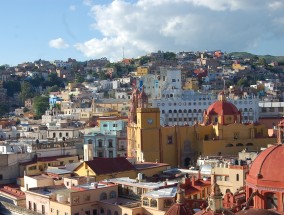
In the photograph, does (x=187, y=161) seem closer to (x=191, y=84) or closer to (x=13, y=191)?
(x=13, y=191)

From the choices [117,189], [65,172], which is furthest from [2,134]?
[117,189]

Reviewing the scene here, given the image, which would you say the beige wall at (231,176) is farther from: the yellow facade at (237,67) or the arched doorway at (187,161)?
the yellow facade at (237,67)

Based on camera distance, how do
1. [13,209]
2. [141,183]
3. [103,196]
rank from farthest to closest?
[13,209]
[141,183]
[103,196]

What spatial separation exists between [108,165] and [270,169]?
2071 cm

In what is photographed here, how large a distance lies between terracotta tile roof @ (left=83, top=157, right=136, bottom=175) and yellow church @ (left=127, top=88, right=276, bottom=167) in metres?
11.5

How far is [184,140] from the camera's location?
2312 inches

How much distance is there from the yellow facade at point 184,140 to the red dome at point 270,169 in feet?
102

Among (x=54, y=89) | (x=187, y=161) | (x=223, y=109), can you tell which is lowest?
(x=187, y=161)

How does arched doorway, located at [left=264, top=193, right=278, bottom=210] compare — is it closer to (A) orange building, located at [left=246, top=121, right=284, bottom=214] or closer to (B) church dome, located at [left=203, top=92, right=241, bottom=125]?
(A) orange building, located at [left=246, top=121, right=284, bottom=214]

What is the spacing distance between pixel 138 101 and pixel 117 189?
26.6 metres

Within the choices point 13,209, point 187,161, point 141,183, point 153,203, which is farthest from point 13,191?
point 187,161

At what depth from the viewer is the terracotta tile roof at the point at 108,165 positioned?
42787 mm

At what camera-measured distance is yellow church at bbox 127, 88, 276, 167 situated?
186 feet

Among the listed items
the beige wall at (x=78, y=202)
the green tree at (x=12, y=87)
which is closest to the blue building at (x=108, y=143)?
→ the beige wall at (x=78, y=202)
